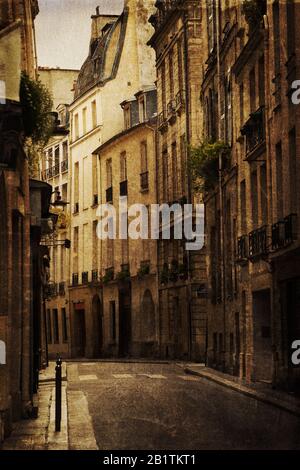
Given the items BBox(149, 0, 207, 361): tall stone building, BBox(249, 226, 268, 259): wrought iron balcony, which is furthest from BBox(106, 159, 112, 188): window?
BBox(249, 226, 268, 259): wrought iron balcony

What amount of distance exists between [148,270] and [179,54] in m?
8.07

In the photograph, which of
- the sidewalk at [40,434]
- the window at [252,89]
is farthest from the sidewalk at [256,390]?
the window at [252,89]

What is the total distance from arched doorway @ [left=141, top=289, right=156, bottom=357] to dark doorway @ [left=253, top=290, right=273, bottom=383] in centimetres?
1650

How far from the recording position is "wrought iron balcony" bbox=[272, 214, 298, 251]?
2130 cm

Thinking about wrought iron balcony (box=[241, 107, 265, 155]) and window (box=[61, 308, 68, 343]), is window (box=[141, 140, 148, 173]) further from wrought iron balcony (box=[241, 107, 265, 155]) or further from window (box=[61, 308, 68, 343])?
wrought iron balcony (box=[241, 107, 265, 155])

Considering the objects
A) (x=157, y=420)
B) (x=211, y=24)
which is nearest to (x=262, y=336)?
(x=157, y=420)

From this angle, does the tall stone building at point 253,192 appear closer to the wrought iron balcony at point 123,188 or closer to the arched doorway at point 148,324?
the arched doorway at point 148,324

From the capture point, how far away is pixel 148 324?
4388 centimetres

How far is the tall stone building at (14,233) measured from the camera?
46.3ft

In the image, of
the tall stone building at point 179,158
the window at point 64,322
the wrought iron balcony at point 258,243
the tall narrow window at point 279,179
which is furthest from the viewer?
the window at point 64,322

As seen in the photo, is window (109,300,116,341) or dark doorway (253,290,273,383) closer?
dark doorway (253,290,273,383)

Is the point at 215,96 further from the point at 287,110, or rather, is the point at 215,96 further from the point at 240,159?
the point at 287,110

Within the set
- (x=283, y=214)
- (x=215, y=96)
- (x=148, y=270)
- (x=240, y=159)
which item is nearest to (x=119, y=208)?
(x=148, y=270)

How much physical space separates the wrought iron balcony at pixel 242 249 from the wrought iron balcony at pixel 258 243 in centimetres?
43
